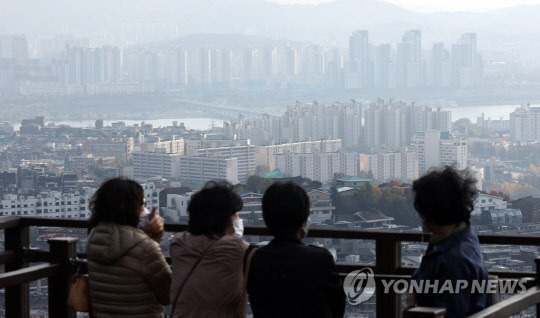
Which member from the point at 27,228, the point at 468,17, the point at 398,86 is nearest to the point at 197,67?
the point at 398,86

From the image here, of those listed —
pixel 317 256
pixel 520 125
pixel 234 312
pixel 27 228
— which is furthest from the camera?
pixel 520 125

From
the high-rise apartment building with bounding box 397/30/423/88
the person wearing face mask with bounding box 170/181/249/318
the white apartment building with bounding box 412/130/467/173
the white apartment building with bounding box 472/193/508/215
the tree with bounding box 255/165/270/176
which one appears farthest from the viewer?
the high-rise apartment building with bounding box 397/30/423/88

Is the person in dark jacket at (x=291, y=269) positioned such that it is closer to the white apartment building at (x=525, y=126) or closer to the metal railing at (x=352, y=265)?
the metal railing at (x=352, y=265)

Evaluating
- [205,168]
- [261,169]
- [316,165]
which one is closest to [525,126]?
[316,165]

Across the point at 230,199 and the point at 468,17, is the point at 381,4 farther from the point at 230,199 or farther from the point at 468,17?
the point at 230,199

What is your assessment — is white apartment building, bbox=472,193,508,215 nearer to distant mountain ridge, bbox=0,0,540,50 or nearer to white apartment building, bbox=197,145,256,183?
white apartment building, bbox=197,145,256,183

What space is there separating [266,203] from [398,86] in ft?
165

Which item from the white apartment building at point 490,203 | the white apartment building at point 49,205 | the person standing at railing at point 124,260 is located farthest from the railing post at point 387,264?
the white apartment building at point 49,205

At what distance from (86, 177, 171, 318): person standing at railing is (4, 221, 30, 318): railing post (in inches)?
22.2

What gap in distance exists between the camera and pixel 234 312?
1.95m

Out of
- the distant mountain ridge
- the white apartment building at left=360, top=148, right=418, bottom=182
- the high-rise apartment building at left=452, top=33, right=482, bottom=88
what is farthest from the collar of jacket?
the distant mountain ridge

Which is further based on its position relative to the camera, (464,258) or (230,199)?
(230,199)

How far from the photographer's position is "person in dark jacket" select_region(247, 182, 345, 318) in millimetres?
1741

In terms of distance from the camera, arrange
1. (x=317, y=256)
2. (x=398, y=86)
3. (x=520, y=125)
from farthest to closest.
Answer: (x=398, y=86) → (x=520, y=125) → (x=317, y=256)
